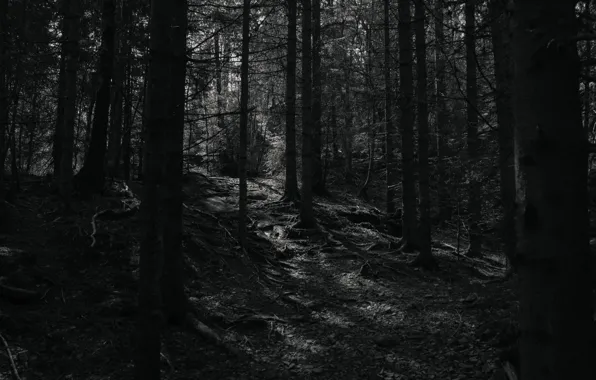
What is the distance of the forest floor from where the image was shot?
5.83 m

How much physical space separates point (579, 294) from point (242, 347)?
5.52 meters

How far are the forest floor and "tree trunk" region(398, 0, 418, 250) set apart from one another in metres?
0.78

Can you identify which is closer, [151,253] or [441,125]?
[151,253]

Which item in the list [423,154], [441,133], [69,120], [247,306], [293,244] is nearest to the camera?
[247,306]

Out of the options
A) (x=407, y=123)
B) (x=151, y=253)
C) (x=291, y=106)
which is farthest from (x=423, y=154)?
(x=151, y=253)

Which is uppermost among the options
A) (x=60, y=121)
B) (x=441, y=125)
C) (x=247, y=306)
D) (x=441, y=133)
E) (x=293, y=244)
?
(x=441, y=125)

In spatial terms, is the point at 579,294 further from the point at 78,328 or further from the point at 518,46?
the point at 78,328

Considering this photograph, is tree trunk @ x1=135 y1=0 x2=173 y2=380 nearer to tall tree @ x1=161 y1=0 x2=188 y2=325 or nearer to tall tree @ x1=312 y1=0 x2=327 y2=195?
tall tree @ x1=161 y1=0 x2=188 y2=325

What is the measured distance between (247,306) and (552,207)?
696cm

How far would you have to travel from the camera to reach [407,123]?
39.8 feet

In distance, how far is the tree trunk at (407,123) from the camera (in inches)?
460

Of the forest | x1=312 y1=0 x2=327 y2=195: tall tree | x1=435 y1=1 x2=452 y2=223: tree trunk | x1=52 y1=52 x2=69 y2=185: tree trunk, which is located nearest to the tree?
the forest

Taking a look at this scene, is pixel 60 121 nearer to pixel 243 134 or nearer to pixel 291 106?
pixel 243 134

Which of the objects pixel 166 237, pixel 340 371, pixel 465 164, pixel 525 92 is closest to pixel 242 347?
pixel 340 371
